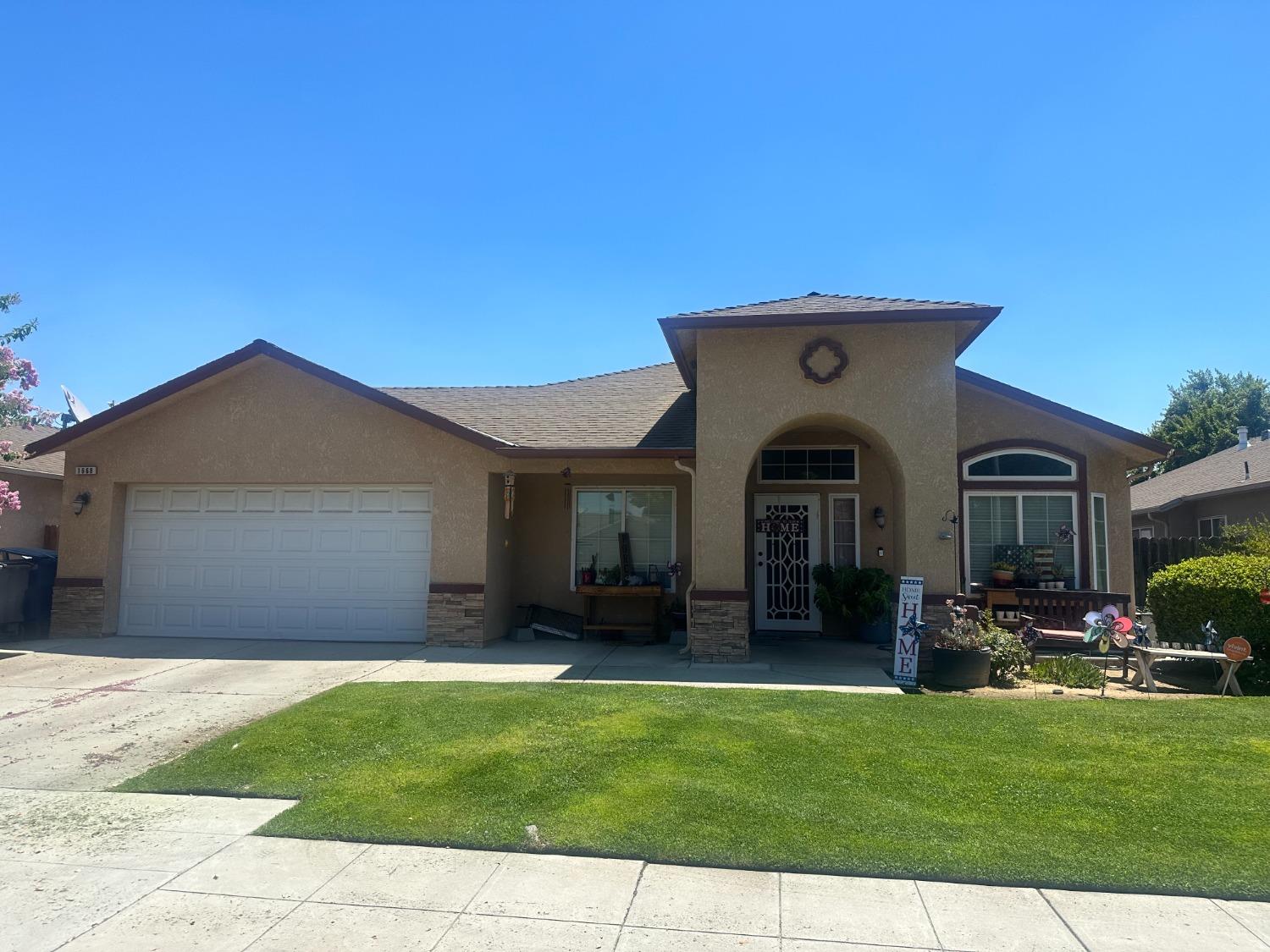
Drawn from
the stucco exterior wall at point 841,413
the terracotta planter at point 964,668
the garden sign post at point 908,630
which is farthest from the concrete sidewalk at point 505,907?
the stucco exterior wall at point 841,413

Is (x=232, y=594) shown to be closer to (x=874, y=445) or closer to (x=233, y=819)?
(x=233, y=819)

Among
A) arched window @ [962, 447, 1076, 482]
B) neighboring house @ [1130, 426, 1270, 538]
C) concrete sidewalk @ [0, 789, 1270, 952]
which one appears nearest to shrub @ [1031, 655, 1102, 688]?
arched window @ [962, 447, 1076, 482]

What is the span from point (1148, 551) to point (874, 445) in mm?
10712

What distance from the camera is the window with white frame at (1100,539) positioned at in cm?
1233

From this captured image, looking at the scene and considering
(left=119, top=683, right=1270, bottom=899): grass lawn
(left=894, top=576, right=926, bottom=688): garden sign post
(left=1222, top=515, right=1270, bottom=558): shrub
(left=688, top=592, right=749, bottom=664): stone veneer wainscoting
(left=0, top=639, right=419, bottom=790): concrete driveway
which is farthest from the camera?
(left=1222, top=515, right=1270, bottom=558): shrub

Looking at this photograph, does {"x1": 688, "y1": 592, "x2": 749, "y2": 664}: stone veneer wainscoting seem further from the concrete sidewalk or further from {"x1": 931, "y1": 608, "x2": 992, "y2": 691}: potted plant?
the concrete sidewalk

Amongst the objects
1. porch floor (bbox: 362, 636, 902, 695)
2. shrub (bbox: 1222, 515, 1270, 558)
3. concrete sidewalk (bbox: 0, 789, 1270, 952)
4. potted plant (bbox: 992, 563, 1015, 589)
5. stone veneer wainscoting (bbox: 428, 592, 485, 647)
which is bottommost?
concrete sidewalk (bbox: 0, 789, 1270, 952)

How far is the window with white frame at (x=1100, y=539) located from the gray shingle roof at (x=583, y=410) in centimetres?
644

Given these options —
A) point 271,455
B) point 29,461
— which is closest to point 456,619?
Answer: point 271,455

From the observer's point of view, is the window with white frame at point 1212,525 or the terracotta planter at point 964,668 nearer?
the terracotta planter at point 964,668

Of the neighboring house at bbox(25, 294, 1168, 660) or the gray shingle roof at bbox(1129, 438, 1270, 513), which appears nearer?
the neighboring house at bbox(25, 294, 1168, 660)

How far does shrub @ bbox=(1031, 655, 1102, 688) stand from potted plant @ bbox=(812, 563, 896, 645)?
2.69 meters

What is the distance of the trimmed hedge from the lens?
941cm

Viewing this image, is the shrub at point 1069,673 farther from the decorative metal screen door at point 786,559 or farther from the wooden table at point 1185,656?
the decorative metal screen door at point 786,559
